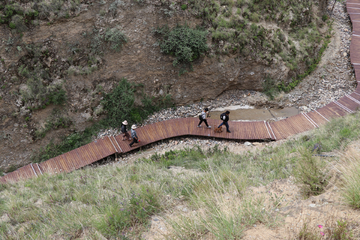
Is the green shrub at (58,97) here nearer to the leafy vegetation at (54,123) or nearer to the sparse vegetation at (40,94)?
the sparse vegetation at (40,94)

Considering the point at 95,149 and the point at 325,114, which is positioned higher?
the point at 95,149

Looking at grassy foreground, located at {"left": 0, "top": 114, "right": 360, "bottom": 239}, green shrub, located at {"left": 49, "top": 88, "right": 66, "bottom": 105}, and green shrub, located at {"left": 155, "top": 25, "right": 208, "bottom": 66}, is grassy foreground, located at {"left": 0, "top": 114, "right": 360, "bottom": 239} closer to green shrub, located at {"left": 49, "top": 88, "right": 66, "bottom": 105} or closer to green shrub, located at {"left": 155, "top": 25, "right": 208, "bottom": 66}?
green shrub, located at {"left": 49, "top": 88, "right": 66, "bottom": 105}

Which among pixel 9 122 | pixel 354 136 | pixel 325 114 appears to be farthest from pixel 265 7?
pixel 9 122

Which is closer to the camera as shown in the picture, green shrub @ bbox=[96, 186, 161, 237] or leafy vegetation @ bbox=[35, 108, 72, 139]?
green shrub @ bbox=[96, 186, 161, 237]

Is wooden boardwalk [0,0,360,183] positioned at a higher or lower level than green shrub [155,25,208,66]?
lower

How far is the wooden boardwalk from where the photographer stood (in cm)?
1173

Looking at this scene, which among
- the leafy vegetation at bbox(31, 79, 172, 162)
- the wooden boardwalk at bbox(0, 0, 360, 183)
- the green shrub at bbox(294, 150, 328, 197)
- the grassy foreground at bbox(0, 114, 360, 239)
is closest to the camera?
the grassy foreground at bbox(0, 114, 360, 239)

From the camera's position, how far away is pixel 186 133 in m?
13.0

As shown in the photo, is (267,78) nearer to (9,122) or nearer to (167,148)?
(167,148)

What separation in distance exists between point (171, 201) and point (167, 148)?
7.91 metres

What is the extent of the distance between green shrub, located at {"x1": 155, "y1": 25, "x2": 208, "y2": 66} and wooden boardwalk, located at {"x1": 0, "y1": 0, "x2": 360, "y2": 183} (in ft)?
12.9

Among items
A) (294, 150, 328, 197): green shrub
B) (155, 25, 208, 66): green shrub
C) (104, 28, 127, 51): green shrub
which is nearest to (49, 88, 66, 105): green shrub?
(104, 28, 127, 51): green shrub

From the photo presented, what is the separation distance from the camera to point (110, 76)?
13312 mm

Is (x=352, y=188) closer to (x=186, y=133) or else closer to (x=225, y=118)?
(x=225, y=118)
